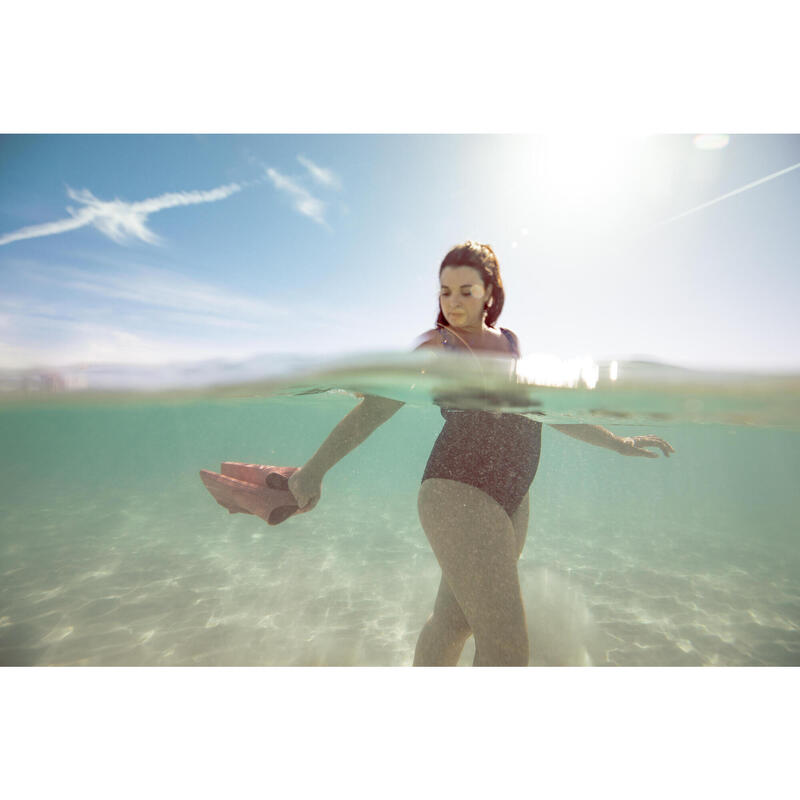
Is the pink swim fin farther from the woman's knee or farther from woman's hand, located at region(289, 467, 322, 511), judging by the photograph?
the woman's knee

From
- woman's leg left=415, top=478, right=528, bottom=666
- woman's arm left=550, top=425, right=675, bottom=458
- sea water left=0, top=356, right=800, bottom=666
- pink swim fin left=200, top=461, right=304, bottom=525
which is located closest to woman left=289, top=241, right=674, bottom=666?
woman's leg left=415, top=478, right=528, bottom=666

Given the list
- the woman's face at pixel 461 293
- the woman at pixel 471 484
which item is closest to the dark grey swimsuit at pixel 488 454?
the woman at pixel 471 484

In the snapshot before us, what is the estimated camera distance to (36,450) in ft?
288

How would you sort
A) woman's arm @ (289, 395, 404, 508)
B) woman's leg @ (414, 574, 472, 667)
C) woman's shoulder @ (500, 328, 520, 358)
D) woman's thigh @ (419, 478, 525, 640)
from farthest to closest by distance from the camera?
woman's shoulder @ (500, 328, 520, 358), woman's leg @ (414, 574, 472, 667), woman's arm @ (289, 395, 404, 508), woman's thigh @ (419, 478, 525, 640)

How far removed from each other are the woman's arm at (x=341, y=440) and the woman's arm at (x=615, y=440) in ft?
5.09

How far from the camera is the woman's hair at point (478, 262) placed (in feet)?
7.07

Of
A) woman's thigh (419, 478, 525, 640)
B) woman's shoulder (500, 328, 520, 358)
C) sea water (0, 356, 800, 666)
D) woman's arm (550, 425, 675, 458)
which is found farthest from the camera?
sea water (0, 356, 800, 666)

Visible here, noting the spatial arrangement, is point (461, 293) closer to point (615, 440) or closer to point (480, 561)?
point (480, 561)

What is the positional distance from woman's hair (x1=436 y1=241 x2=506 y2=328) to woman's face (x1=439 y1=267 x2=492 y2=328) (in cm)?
3

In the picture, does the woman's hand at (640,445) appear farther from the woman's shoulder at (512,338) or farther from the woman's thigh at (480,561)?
the woman's thigh at (480,561)

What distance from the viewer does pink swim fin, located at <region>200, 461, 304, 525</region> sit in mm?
2172

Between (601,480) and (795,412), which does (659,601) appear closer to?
(795,412)

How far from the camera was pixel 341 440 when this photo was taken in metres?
2.10

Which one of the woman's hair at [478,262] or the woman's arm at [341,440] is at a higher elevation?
the woman's hair at [478,262]
